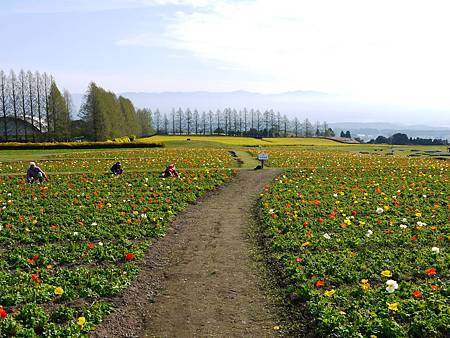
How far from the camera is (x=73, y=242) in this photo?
44.4 ft

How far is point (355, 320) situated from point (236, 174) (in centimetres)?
2273

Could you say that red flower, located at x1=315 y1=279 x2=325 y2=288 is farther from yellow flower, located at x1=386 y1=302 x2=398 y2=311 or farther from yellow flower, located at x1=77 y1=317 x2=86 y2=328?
yellow flower, located at x1=77 y1=317 x2=86 y2=328

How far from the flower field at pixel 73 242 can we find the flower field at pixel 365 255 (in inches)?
172

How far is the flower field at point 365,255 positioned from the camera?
27.2 ft

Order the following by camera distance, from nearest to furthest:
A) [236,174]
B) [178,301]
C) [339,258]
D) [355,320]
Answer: [355,320]
[178,301]
[339,258]
[236,174]

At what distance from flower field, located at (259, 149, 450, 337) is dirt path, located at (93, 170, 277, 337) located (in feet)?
3.37

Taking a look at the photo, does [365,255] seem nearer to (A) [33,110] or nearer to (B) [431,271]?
(B) [431,271]

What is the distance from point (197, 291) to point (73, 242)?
5347 millimetres

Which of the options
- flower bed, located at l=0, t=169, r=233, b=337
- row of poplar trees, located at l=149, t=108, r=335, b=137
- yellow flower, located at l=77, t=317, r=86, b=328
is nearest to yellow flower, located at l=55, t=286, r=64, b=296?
flower bed, located at l=0, t=169, r=233, b=337

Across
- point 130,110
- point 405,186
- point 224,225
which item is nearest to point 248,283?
point 224,225

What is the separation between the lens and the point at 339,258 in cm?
1165

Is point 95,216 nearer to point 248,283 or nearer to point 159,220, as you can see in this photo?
point 159,220

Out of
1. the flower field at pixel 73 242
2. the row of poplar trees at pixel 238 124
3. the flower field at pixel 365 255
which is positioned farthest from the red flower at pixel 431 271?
the row of poplar trees at pixel 238 124

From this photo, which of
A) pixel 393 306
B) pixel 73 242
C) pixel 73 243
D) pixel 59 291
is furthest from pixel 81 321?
pixel 393 306
